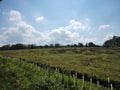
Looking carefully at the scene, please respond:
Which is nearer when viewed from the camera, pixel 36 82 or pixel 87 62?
pixel 36 82

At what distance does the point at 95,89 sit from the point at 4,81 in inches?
504

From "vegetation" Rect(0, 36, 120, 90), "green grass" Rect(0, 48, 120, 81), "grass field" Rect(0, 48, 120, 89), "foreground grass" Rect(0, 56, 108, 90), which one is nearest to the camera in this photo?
"foreground grass" Rect(0, 56, 108, 90)

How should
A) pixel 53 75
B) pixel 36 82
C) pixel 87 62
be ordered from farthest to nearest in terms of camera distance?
pixel 87 62 → pixel 53 75 → pixel 36 82

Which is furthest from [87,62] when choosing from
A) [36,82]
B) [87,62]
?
[36,82]

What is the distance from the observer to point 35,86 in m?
24.3

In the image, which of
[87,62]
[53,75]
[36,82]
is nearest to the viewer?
[36,82]

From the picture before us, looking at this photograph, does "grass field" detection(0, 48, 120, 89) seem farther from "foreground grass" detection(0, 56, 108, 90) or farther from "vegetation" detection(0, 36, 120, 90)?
"foreground grass" detection(0, 56, 108, 90)

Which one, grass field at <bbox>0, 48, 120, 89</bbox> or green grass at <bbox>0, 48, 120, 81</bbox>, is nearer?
grass field at <bbox>0, 48, 120, 89</bbox>

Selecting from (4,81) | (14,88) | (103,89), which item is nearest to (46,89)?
(14,88)

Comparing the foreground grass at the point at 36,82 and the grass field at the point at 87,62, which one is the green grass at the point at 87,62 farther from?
the foreground grass at the point at 36,82

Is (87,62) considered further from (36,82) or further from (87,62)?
(36,82)

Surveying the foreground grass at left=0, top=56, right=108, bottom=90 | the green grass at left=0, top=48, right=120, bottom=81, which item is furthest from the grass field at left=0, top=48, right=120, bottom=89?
the foreground grass at left=0, top=56, right=108, bottom=90

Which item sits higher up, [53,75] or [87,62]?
[53,75]

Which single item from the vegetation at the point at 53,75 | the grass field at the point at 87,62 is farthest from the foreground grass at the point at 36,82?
the grass field at the point at 87,62
